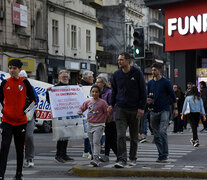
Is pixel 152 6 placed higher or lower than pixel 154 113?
higher

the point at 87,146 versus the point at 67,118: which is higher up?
the point at 67,118

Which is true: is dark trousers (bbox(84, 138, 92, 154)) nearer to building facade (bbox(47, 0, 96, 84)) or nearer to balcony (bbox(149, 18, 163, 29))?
building facade (bbox(47, 0, 96, 84))

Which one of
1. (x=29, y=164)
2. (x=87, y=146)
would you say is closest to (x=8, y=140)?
(x=29, y=164)

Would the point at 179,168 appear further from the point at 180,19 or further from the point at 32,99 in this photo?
the point at 180,19

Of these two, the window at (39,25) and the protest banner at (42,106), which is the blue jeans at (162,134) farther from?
the window at (39,25)

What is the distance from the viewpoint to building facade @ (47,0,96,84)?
4484 centimetres

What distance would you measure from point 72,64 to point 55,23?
143 inches

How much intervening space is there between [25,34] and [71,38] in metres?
9.55

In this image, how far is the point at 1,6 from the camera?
37.0 meters

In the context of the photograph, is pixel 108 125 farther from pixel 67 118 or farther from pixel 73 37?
pixel 73 37

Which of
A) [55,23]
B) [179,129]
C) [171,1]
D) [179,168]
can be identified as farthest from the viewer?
[55,23]

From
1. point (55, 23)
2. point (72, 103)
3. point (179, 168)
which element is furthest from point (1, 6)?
point (179, 168)

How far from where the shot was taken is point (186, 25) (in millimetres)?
28594

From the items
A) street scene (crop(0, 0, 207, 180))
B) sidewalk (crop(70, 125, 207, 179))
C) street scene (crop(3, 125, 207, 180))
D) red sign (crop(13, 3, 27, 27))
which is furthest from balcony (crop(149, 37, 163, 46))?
sidewalk (crop(70, 125, 207, 179))
